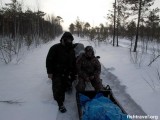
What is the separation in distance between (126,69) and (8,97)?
487cm

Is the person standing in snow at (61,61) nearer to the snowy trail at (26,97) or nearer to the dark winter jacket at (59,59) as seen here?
the dark winter jacket at (59,59)

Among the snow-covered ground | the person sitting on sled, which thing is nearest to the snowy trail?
the snow-covered ground

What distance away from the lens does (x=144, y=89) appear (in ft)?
18.1

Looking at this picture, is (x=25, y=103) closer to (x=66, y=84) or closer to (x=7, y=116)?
(x=7, y=116)

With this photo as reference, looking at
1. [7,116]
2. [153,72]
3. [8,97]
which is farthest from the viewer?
[153,72]

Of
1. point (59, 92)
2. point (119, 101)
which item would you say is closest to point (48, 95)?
point (59, 92)

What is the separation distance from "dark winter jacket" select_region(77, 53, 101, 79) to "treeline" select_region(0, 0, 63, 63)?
553cm

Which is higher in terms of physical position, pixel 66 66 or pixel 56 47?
pixel 56 47

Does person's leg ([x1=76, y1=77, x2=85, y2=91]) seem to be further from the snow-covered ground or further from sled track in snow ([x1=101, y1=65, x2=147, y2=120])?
sled track in snow ([x1=101, y1=65, x2=147, y2=120])

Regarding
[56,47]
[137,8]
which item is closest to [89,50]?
[56,47]

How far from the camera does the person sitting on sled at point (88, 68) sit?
5.06 meters

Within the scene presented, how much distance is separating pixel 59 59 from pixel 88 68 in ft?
2.76

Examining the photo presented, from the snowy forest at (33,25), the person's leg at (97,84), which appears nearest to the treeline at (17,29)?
the snowy forest at (33,25)

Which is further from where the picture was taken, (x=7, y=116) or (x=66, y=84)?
(x=66, y=84)
